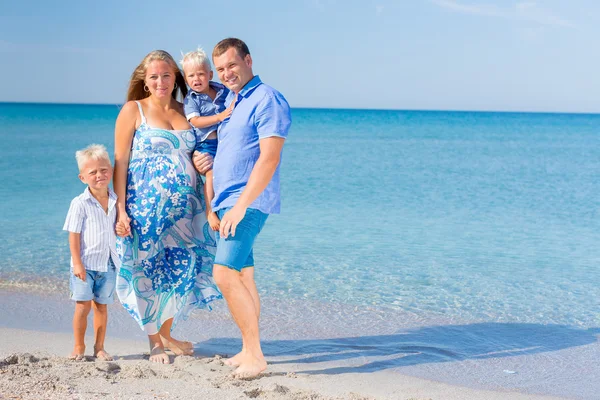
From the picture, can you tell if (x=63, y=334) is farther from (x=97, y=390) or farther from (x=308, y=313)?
→ (x=308, y=313)

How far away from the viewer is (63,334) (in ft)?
14.4

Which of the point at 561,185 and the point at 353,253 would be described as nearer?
the point at 353,253

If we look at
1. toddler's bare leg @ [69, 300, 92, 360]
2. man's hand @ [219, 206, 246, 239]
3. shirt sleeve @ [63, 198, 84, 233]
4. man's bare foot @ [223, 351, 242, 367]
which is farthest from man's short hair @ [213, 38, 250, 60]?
man's bare foot @ [223, 351, 242, 367]

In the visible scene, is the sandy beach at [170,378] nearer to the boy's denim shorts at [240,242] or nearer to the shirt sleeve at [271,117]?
the boy's denim shorts at [240,242]

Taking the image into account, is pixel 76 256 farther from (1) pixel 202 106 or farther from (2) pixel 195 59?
(2) pixel 195 59

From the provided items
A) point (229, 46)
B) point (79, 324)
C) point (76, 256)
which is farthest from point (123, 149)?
point (79, 324)

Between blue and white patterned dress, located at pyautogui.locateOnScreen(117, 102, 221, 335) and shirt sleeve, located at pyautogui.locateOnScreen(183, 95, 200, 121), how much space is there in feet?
0.38

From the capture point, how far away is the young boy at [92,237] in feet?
11.9

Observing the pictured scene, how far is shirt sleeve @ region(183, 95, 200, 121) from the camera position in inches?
144

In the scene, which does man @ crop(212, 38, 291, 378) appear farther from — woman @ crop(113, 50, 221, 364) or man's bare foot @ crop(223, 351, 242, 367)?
woman @ crop(113, 50, 221, 364)

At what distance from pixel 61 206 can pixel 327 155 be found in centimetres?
1447

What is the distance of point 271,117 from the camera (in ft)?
10.8

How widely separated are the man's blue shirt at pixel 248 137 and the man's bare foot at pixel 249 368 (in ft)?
2.57

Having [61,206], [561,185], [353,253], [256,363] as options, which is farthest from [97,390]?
[561,185]
